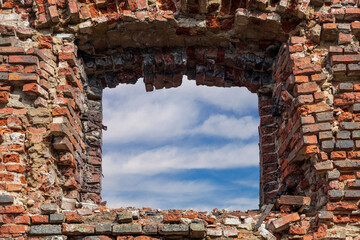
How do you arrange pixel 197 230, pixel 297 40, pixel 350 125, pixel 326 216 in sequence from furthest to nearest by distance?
pixel 297 40 → pixel 350 125 → pixel 197 230 → pixel 326 216

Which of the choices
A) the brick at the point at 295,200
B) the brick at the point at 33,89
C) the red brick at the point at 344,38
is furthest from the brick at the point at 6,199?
the red brick at the point at 344,38

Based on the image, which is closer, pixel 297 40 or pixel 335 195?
pixel 335 195

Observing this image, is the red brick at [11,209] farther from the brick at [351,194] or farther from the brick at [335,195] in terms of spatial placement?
the brick at [351,194]

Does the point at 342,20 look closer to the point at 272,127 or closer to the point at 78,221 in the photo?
the point at 272,127

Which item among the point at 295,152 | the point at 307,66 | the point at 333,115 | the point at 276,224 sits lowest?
the point at 276,224

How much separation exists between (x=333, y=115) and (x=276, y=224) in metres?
1.20

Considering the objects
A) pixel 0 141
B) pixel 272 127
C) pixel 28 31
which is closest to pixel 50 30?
pixel 28 31

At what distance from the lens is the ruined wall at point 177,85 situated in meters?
4.59

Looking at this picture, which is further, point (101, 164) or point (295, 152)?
point (101, 164)

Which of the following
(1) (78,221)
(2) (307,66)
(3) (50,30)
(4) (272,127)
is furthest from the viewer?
(4) (272,127)

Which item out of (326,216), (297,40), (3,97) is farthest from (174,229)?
(297,40)

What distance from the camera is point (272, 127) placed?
579 cm

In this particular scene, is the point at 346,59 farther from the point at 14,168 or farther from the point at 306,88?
the point at 14,168

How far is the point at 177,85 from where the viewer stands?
624cm
